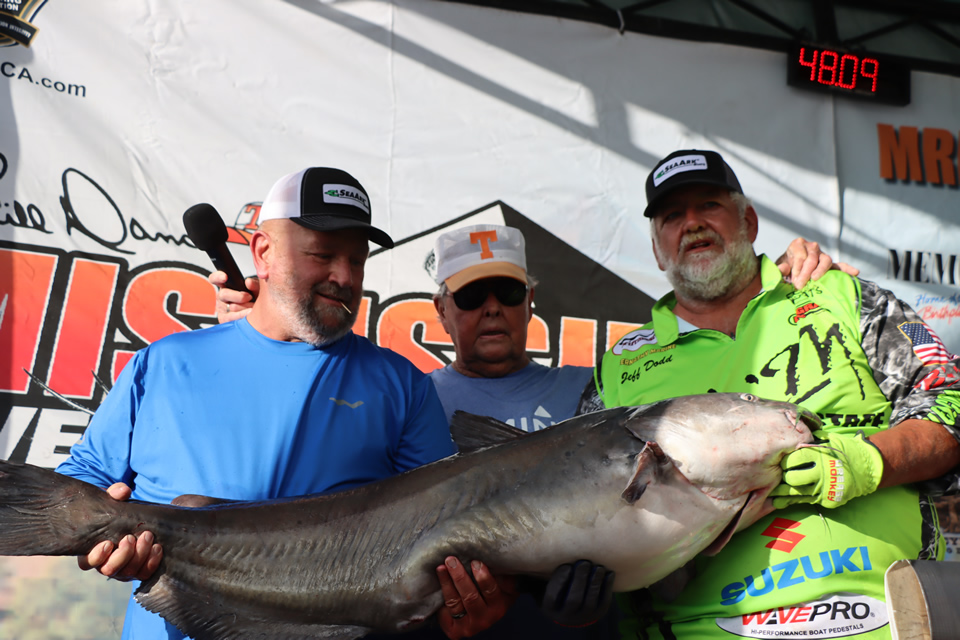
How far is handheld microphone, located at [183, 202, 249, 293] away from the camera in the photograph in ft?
8.46

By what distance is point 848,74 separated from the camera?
4.65 metres

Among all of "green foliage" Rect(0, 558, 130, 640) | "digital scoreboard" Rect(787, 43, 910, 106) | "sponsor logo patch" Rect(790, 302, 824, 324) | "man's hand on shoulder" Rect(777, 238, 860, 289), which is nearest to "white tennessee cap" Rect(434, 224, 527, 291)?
"man's hand on shoulder" Rect(777, 238, 860, 289)

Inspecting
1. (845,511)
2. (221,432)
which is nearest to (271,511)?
(221,432)

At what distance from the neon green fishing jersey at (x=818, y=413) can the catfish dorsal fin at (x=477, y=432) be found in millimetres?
461

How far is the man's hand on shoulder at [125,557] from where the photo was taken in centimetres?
160

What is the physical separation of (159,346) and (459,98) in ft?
8.58

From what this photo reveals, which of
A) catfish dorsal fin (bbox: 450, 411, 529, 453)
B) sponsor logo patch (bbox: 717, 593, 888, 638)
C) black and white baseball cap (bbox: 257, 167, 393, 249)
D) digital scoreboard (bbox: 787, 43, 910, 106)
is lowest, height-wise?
sponsor logo patch (bbox: 717, 593, 888, 638)

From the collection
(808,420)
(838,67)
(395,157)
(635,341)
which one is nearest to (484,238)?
(635,341)

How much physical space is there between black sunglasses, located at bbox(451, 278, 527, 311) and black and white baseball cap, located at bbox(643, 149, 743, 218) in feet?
2.29

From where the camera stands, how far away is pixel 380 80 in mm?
4043

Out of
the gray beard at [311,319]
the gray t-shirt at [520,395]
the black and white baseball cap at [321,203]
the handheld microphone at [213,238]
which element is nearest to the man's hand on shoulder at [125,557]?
the gray beard at [311,319]

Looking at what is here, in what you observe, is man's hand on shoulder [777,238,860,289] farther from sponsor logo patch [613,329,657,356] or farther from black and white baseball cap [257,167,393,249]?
black and white baseball cap [257,167,393,249]

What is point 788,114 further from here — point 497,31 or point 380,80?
point 380,80

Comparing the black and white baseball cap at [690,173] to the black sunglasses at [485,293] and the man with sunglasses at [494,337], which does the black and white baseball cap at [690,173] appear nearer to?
the man with sunglasses at [494,337]
